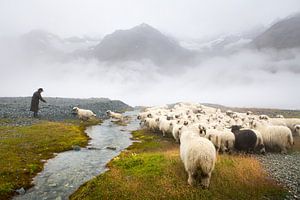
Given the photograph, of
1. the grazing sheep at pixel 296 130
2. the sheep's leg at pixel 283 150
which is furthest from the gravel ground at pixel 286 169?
the grazing sheep at pixel 296 130

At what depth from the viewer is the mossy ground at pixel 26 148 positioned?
16234mm

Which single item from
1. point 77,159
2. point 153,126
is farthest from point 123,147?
point 153,126

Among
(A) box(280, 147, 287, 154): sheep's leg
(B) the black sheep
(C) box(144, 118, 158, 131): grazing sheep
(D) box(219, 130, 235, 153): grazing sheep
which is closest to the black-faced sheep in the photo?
(B) the black sheep

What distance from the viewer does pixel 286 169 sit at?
1694cm

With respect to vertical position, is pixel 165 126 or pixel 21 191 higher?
pixel 165 126

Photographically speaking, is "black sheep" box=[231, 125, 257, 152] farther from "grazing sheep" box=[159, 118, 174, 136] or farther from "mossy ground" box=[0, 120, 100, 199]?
"mossy ground" box=[0, 120, 100, 199]

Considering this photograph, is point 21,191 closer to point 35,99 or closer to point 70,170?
point 70,170

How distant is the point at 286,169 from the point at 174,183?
7.42 m

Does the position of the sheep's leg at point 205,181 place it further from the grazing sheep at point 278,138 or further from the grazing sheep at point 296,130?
the grazing sheep at point 296,130

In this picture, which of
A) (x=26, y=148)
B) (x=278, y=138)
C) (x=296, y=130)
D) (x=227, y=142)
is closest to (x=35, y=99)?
(x=26, y=148)

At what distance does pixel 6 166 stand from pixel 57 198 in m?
6.45

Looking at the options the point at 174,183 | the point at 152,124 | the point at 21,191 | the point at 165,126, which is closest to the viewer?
the point at 174,183

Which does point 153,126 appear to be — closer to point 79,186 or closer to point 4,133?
point 4,133

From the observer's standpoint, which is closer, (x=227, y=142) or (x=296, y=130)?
(x=227, y=142)
